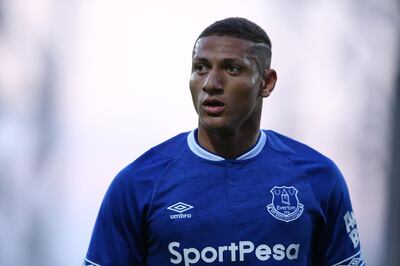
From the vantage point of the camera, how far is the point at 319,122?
13.8 feet

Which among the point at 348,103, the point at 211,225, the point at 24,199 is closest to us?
the point at 211,225

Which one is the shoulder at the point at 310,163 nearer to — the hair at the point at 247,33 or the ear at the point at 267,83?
the ear at the point at 267,83

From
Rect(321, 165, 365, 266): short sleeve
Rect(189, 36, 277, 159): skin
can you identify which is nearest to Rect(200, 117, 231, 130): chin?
Rect(189, 36, 277, 159): skin

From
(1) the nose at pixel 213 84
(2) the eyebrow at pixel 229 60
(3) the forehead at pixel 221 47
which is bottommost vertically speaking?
(1) the nose at pixel 213 84

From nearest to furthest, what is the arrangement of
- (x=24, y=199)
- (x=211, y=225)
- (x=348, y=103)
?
(x=211, y=225), (x=24, y=199), (x=348, y=103)

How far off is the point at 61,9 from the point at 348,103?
1.44 metres

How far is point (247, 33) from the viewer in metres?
2.69

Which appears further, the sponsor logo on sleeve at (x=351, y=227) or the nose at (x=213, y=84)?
the sponsor logo on sleeve at (x=351, y=227)

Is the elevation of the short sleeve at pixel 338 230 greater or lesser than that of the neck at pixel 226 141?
lesser

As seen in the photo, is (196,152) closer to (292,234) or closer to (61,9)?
(292,234)

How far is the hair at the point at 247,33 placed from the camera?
2.67 metres

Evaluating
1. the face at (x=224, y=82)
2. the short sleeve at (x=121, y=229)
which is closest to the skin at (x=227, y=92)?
the face at (x=224, y=82)

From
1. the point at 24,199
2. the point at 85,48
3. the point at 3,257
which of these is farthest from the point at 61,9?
the point at 3,257

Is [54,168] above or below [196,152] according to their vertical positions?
below
